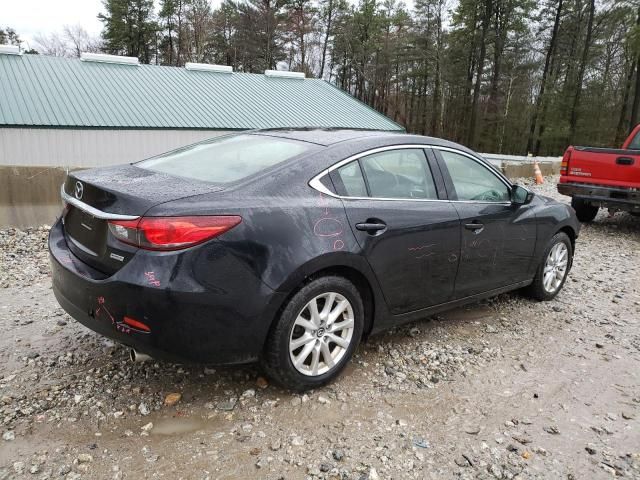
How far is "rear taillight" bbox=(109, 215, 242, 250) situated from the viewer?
2.51 m

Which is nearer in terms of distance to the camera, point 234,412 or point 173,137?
point 234,412

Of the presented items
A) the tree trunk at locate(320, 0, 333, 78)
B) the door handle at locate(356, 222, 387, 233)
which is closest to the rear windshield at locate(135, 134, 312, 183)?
the door handle at locate(356, 222, 387, 233)

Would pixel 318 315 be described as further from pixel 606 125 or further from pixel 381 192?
pixel 606 125

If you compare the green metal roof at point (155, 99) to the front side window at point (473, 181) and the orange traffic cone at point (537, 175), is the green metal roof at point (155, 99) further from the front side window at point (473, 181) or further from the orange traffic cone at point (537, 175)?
the front side window at point (473, 181)

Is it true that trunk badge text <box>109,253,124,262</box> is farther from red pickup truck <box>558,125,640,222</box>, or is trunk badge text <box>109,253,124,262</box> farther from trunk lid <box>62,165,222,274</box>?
red pickup truck <box>558,125,640,222</box>

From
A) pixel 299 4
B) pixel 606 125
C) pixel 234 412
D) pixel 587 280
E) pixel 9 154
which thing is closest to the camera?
pixel 234 412

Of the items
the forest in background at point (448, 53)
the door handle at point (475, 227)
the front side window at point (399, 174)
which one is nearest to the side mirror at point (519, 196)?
the door handle at point (475, 227)

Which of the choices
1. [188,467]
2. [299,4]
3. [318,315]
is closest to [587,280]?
[318,315]

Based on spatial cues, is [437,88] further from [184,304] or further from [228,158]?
[184,304]

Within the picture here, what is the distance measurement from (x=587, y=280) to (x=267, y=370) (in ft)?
14.8

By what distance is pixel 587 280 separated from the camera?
5879mm

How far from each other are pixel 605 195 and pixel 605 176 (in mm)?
318

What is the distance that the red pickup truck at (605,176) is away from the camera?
7867 mm

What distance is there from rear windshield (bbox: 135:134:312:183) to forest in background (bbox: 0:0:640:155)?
38.0m
